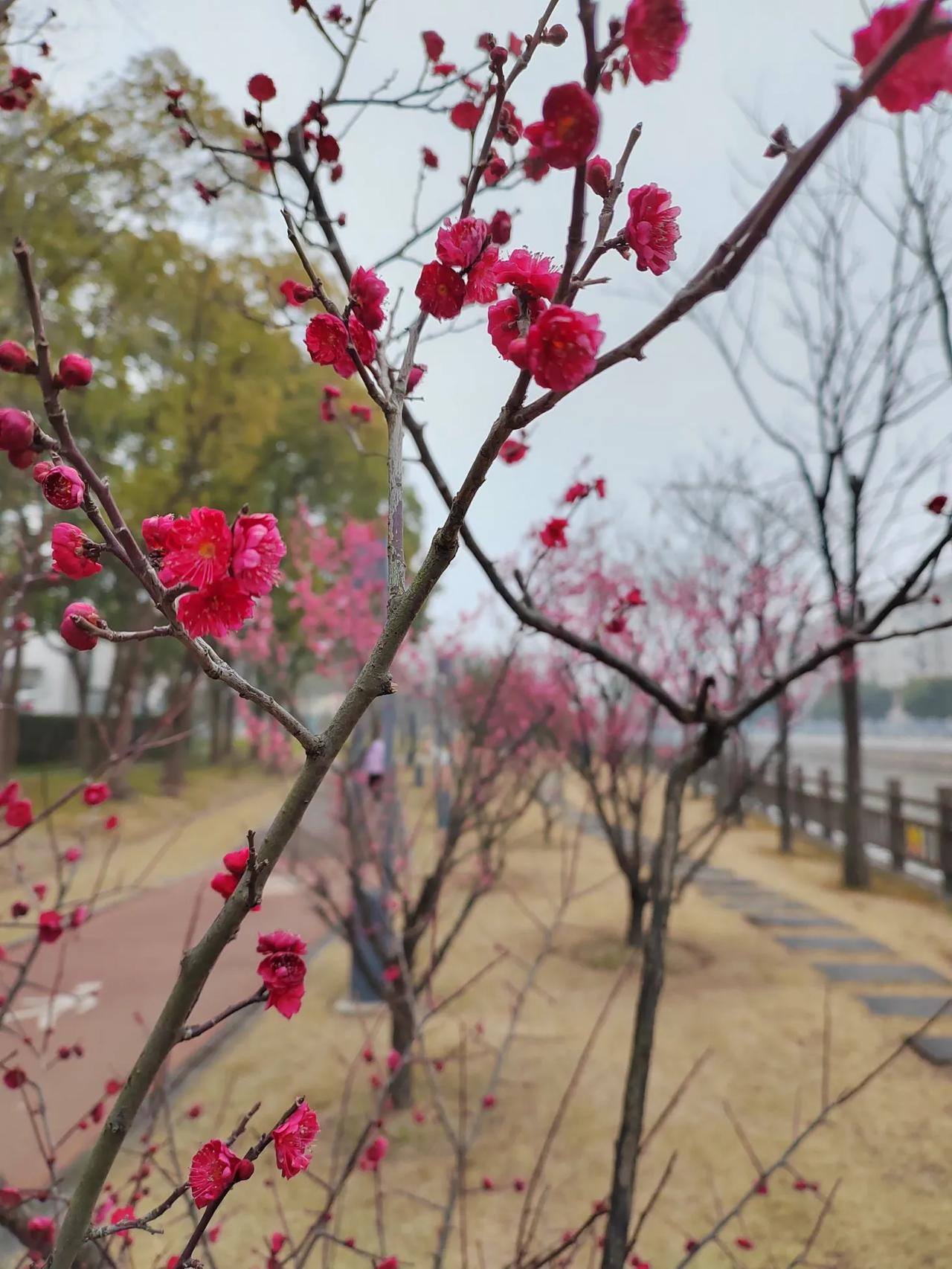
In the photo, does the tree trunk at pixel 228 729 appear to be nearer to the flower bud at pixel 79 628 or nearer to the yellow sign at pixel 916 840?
the yellow sign at pixel 916 840

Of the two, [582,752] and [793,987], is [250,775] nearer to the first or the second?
[582,752]

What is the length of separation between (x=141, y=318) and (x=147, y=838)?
281 inches

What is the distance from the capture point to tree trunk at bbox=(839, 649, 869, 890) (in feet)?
26.8

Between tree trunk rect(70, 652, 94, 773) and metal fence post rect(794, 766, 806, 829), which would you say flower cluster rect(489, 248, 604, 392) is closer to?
metal fence post rect(794, 766, 806, 829)

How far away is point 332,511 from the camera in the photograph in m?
14.7

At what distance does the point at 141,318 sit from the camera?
24.0 ft

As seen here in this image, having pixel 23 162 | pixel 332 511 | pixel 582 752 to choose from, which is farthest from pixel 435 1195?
pixel 332 511

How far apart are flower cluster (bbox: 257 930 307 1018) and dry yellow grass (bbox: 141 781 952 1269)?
0.96 m

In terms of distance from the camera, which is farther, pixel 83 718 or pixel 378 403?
pixel 83 718

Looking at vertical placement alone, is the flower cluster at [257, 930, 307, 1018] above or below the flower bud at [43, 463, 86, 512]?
below

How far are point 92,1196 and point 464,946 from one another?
568cm

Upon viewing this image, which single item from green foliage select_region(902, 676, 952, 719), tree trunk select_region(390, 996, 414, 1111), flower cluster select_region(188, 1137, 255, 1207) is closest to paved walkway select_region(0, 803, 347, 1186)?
tree trunk select_region(390, 996, 414, 1111)

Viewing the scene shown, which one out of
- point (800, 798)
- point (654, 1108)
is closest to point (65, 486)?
point (654, 1108)

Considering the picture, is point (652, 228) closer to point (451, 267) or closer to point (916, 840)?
point (451, 267)
